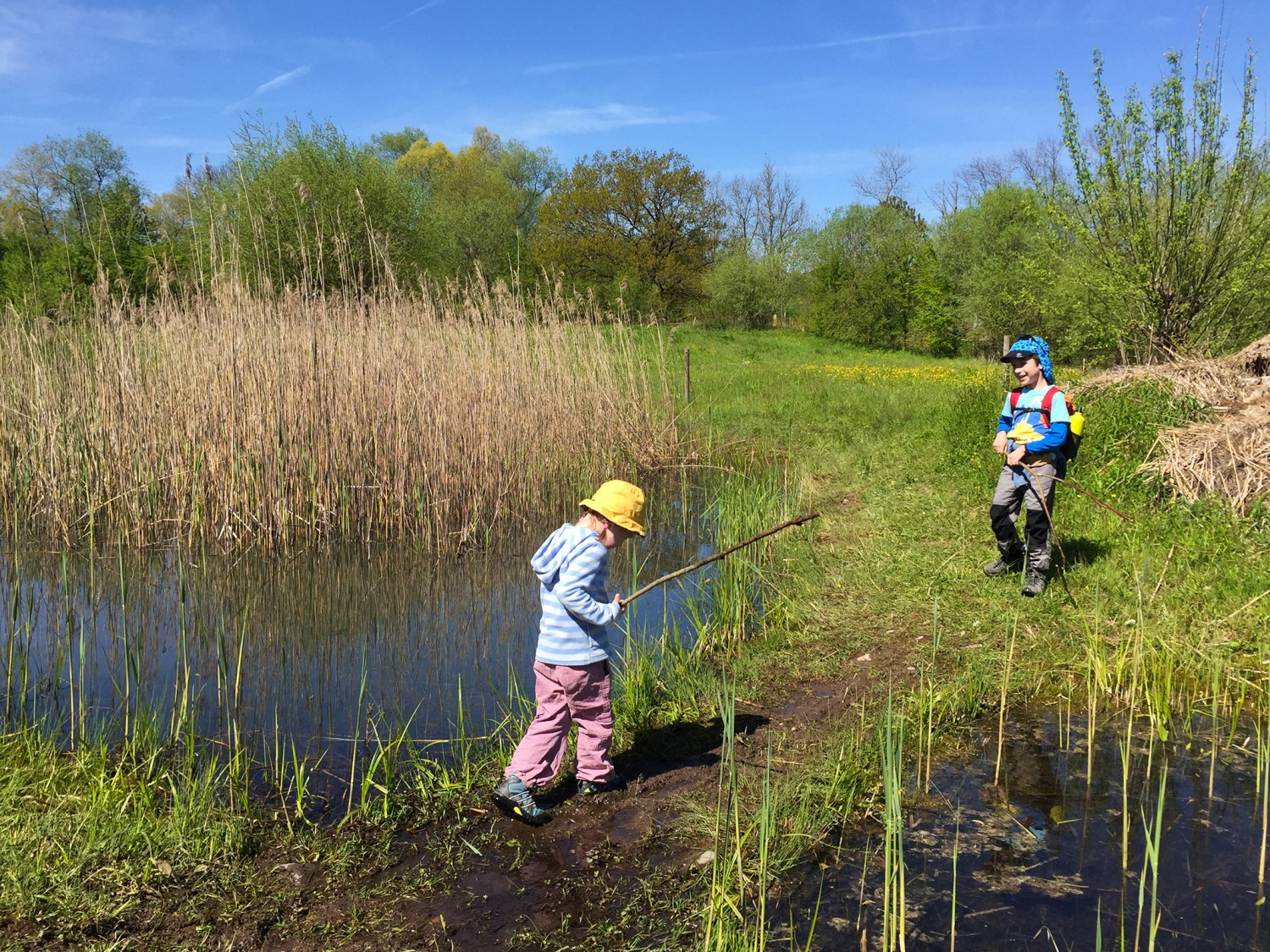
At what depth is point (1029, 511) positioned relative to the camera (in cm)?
580

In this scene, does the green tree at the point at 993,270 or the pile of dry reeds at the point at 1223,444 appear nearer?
the pile of dry reeds at the point at 1223,444

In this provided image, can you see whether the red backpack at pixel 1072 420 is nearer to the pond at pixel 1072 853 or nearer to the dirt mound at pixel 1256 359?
the pond at pixel 1072 853

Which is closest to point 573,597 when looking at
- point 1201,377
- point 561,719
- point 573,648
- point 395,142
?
point 573,648

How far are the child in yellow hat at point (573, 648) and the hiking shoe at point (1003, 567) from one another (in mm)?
3601

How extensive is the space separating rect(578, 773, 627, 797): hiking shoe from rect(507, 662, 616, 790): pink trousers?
0.13ft

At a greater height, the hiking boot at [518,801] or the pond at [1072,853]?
the hiking boot at [518,801]

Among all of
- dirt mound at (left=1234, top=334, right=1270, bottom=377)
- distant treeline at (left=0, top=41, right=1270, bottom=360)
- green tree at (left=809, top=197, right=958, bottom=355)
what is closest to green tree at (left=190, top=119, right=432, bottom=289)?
distant treeline at (left=0, top=41, right=1270, bottom=360)

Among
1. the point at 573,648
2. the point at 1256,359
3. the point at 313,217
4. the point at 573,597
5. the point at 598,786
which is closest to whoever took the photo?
the point at 573,597

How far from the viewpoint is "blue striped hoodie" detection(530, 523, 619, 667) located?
11.1ft

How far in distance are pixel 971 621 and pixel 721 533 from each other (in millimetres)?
2243

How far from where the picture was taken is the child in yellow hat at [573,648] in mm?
3412

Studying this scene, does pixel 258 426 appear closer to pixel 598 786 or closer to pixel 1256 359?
pixel 598 786

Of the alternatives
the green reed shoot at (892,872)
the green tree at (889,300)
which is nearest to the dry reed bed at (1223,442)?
the green reed shoot at (892,872)

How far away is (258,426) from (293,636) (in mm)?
2147
